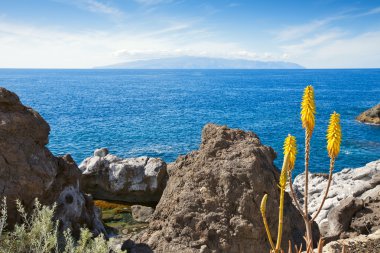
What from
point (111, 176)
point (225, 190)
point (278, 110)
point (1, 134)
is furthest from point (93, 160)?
point (278, 110)

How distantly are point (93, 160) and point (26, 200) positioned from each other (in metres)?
21.4

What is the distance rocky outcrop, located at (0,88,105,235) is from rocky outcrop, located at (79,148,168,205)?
1563cm

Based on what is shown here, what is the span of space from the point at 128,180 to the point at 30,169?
62.5 feet

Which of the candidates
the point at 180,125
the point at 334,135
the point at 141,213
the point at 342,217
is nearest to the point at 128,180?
the point at 141,213

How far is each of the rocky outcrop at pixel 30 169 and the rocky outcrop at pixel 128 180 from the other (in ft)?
51.3

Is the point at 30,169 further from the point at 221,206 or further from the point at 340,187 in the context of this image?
the point at 340,187

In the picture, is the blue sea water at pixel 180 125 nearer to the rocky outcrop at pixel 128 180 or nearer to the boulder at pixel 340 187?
the boulder at pixel 340 187

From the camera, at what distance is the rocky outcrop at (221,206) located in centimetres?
1168

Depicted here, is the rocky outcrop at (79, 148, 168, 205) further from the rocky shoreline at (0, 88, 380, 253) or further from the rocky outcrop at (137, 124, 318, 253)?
the rocky outcrop at (137, 124, 318, 253)

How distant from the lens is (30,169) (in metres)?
12.7

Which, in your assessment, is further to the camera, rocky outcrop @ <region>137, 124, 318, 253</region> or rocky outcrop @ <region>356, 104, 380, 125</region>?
rocky outcrop @ <region>356, 104, 380, 125</region>

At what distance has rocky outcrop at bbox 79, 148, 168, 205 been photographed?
31.0m

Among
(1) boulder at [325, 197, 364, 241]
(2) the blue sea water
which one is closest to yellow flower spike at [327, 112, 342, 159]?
(1) boulder at [325, 197, 364, 241]

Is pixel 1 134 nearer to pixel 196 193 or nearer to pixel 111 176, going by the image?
pixel 196 193
